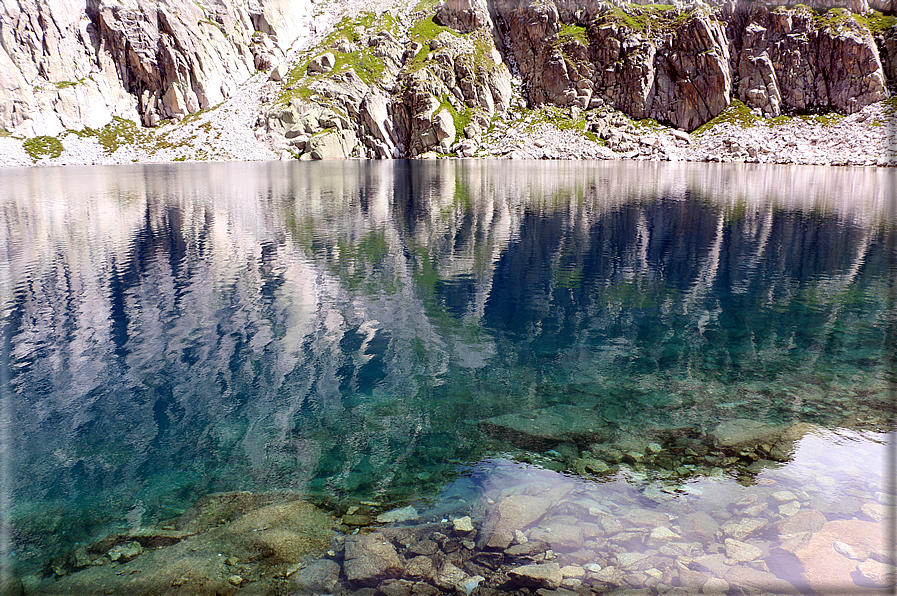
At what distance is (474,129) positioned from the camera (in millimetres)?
196750

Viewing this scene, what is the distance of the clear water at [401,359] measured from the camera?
1134cm

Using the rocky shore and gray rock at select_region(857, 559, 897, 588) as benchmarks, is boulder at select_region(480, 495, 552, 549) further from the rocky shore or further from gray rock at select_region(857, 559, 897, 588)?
the rocky shore

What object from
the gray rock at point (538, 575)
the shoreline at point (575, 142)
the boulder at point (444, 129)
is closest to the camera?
the gray rock at point (538, 575)

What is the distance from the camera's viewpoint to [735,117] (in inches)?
7426

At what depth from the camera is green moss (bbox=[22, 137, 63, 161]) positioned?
6471 inches

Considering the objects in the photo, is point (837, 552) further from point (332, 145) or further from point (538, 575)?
point (332, 145)

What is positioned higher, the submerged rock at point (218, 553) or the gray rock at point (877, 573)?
the gray rock at point (877, 573)

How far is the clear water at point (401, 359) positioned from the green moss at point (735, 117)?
6836 inches

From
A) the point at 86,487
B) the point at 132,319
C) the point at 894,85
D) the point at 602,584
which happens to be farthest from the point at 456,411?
the point at 894,85

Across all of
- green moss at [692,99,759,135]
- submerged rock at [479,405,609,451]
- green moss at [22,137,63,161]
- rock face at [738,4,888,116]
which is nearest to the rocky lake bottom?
submerged rock at [479,405,609,451]

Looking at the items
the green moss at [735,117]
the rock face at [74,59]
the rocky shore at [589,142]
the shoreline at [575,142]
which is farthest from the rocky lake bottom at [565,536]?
the rock face at [74,59]

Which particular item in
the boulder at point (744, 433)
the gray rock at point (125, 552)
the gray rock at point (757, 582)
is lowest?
the gray rock at point (125, 552)

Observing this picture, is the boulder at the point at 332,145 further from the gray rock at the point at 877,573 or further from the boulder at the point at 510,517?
the gray rock at the point at 877,573

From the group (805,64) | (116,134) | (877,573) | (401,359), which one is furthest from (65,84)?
(805,64)
